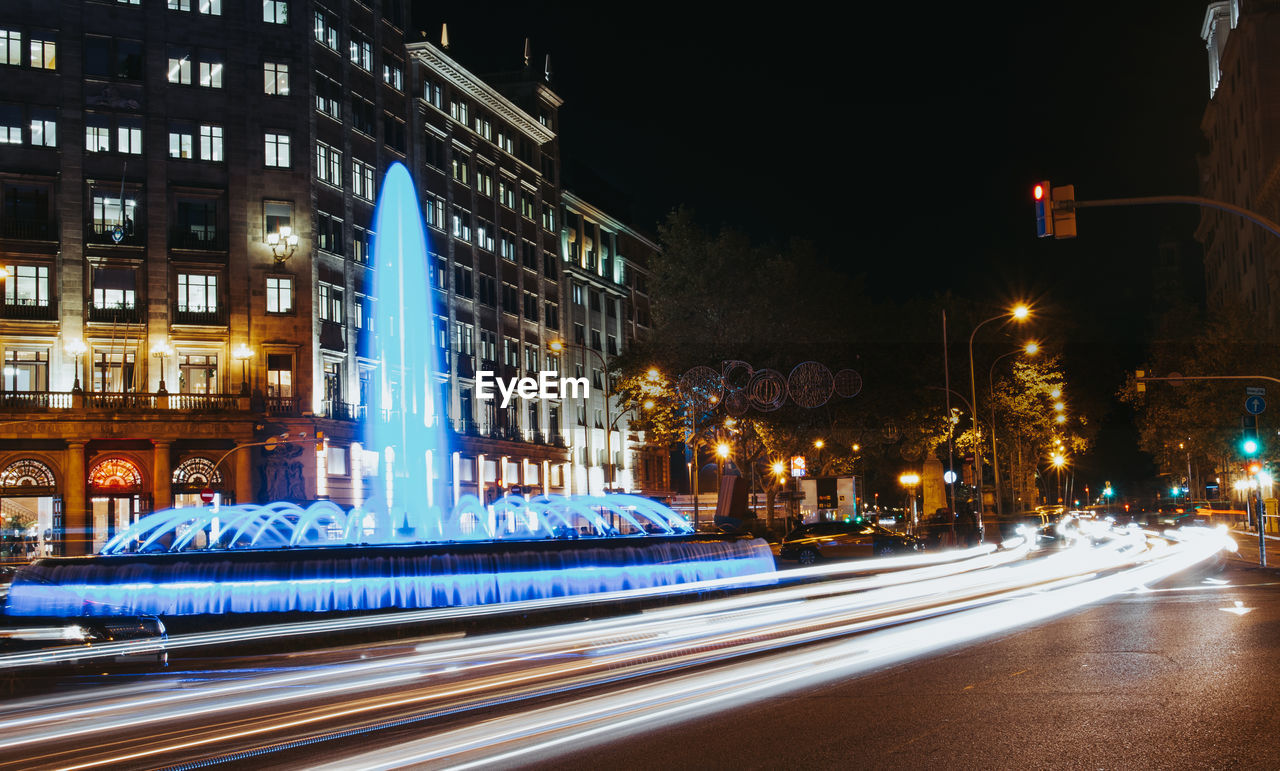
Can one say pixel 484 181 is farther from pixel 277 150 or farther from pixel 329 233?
pixel 277 150

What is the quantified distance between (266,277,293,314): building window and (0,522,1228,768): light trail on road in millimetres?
40890

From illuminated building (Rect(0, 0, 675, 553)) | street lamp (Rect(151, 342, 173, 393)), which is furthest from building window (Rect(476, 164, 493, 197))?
street lamp (Rect(151, 342, 173, 393))

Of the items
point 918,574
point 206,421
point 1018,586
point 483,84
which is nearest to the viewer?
point 1018,586

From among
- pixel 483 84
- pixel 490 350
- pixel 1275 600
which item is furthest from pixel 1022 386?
pixel 1275 600

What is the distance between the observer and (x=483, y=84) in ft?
245

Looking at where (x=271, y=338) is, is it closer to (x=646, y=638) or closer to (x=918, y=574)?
(x=918, y=574)

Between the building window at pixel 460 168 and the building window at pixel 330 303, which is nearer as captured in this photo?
the building window at pixel 330 303

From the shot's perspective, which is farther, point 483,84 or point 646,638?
point 483,84

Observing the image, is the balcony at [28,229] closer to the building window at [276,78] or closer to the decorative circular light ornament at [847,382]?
the building window at [276,78]

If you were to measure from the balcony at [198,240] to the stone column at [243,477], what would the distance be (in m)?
9.28

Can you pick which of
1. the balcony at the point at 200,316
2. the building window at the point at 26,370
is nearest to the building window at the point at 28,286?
the building window at the point at 26,370

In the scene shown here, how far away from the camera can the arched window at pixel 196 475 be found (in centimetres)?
5441

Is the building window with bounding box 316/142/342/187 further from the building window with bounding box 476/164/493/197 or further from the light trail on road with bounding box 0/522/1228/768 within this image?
the light trail on road with bounding box 0/522/1228/768

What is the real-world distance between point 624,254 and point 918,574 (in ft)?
243
